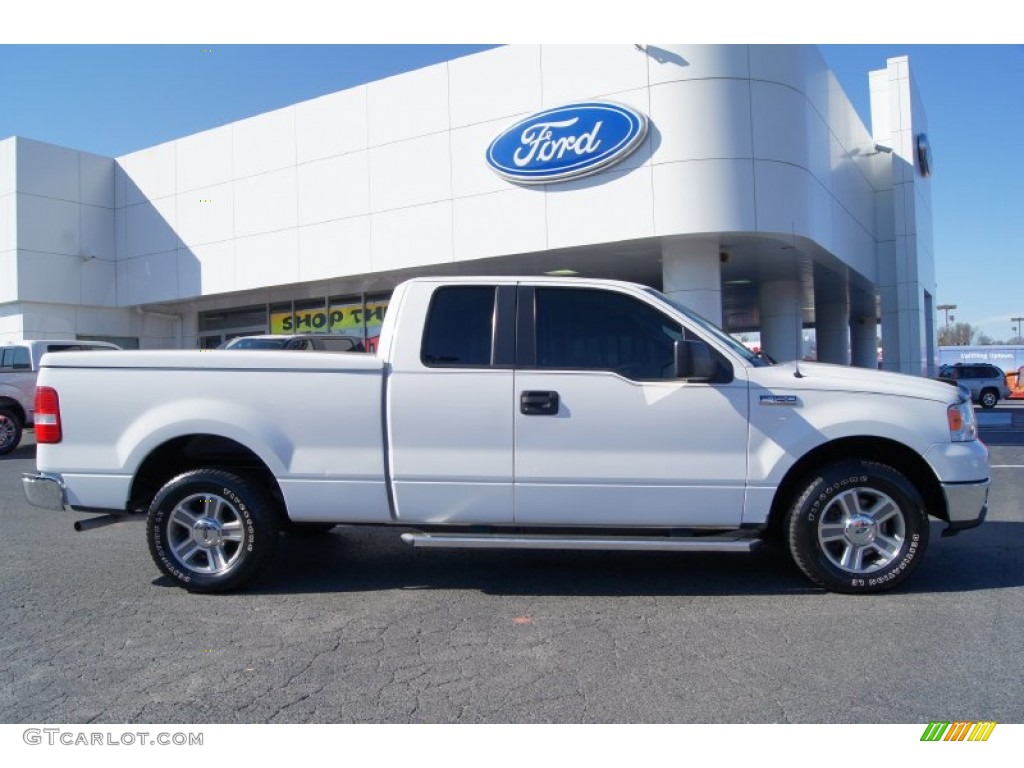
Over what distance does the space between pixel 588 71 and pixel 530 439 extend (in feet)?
37.3

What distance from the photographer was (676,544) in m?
4.68

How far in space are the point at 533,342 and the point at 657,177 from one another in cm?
967

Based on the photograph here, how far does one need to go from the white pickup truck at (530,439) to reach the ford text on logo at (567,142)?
31.3 ft

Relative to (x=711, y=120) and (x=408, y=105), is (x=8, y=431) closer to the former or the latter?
(x=408, y=105)

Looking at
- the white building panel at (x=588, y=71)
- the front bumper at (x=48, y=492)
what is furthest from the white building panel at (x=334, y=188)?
the front bumper at (x=48, y=492)

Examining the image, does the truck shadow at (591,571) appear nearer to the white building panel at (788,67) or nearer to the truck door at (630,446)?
the truck door at (630,446)

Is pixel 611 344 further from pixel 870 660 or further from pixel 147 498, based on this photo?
pixel 147 498

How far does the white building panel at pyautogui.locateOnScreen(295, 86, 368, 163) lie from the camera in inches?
673

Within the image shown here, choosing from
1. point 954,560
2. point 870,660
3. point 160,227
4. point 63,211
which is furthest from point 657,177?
point 63,211

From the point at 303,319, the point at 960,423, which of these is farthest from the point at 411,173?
the point at 960,423

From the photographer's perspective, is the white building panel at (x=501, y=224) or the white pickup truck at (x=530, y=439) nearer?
the white pickup truck at (x=530, y=439)

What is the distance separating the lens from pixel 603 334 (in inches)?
195

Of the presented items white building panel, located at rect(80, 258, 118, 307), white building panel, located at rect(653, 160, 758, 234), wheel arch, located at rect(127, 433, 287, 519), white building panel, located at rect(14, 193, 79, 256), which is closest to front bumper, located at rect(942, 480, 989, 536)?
wheel arch, located at rect(127, 433, 287, 519)

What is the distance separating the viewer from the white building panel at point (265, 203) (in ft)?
60.2
